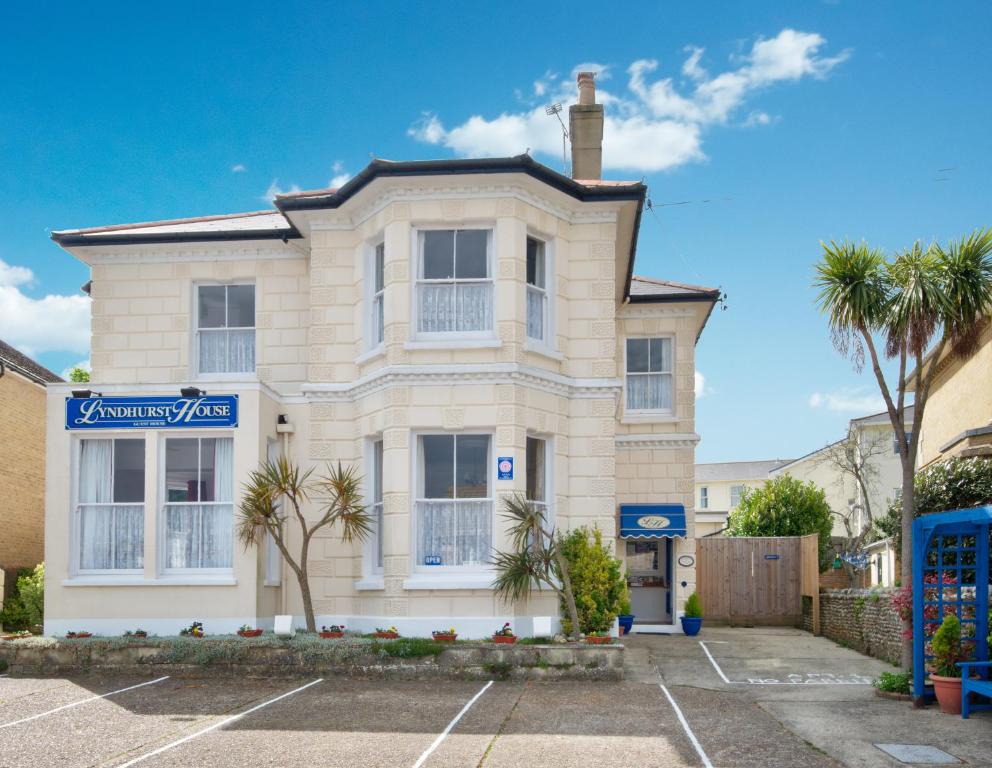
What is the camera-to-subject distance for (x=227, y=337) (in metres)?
18.8

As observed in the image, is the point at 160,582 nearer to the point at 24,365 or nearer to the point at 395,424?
the point at 395,424

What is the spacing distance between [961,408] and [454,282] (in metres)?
12.3

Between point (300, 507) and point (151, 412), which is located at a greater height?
point (151, 412)

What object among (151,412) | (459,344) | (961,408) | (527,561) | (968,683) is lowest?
(968,683)

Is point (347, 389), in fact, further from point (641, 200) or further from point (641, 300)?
point (641, 300)

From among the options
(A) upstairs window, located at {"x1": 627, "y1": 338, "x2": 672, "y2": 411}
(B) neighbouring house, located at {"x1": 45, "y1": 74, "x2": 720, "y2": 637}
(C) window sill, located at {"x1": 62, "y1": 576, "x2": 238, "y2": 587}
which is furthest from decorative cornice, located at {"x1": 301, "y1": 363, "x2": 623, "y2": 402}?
(A) upstairs window, located at {"x1": 627, "y1": 338, "x2": 672, "y2": 411}

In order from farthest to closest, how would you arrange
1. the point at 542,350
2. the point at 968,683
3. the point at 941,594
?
the point at 542,350 → the point at 941,594 → the point at 968,683

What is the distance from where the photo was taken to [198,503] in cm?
1631

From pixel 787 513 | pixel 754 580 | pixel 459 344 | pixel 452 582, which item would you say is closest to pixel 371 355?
pixel 459 344

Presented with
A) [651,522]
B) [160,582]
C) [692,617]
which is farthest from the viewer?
[651,522]

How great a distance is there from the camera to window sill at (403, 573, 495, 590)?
15.7m

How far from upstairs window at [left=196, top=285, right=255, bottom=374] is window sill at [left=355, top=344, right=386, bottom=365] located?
8.18 ft

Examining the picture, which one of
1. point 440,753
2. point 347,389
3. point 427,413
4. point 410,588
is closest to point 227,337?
point 347,389

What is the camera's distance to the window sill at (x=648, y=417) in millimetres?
23547
